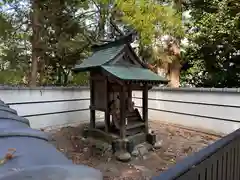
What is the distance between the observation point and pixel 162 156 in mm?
4152

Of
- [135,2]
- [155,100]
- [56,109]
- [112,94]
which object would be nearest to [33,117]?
[56,109]

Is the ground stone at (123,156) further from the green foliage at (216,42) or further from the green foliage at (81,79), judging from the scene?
the green foliage at (216,42)

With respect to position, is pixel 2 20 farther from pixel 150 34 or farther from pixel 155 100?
pixel 155 100

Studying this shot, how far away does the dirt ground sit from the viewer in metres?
3.46

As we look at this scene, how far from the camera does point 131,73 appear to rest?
13.9 feet

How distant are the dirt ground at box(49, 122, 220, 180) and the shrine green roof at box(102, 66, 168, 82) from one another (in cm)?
159

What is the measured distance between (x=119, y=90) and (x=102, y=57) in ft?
2.97

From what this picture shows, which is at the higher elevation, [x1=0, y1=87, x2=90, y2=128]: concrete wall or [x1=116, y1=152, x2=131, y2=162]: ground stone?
[x1=0, y1=87, x2=90, y2=128]: concrete wall

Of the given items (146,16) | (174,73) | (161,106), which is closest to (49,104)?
(161,106)

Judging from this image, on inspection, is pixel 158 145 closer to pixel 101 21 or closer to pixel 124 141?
pixel 124 141

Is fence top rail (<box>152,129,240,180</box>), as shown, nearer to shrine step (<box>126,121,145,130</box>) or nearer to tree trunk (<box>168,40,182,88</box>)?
shrine step (<box>126,121,145,130</box>)

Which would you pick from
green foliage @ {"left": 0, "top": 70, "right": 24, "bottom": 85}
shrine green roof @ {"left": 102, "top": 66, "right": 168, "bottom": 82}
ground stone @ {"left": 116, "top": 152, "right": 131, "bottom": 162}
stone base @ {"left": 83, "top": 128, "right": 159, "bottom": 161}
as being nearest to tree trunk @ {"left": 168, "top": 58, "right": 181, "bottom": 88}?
shrine green roof @ {"left": 102, "top": 66, "right": 168, "bottom": 82}

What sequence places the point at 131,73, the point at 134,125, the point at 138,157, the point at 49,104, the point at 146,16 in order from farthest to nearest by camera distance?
the point at 146,16 → the point at 49,104 → the point at 134,125 → the point at 131,73 → the point at 138,157

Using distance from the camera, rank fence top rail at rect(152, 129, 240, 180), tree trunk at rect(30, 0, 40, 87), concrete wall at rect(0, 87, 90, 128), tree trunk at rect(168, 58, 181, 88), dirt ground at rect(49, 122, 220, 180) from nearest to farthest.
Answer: fence top rail at rect(152, 129, 240, 180) → dirt ground at rect(49, 122, 220, 180) → concrete wall at rect(0, 87, 90, 128) → tree trunk at rect(30, 0, 40, 87) → tree trunk at rect(168, 58, 181, 88)
